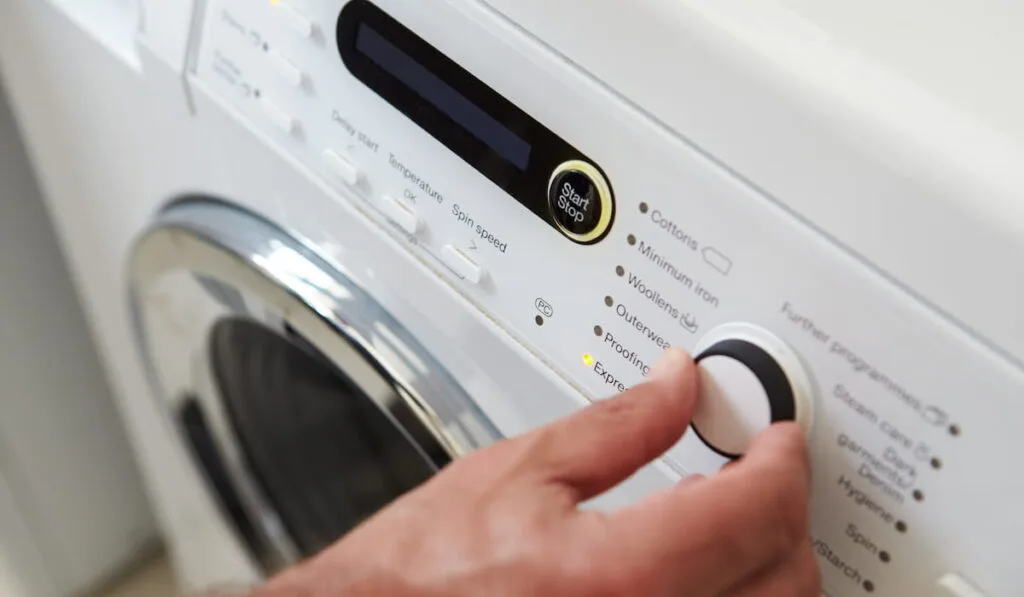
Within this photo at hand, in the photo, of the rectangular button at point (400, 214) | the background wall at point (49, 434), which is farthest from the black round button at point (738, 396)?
the background wall at point (49, 434)

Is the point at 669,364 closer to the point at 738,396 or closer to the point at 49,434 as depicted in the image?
the point at 738,396

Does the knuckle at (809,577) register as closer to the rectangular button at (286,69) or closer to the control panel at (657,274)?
the control panel at (657,274)

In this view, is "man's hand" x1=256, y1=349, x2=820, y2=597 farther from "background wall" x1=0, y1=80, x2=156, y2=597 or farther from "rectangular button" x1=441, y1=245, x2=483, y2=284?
"background wall" x1=0, y1=80, x2=156, y2=597

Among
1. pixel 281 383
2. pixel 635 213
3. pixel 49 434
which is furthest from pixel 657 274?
pixel 49 434

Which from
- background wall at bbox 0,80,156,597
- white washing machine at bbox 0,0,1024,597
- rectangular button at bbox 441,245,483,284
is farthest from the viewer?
background wall at bbox 0,80,156,597

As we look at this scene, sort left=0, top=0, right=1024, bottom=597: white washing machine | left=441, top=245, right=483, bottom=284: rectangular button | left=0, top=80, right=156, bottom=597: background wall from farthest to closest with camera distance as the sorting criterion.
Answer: left=0, top=80, right=156, bottom=597: background wall → left=441, top=245, right=483, bottom=284: rectangular button → left=0, top=0, right=1024, bottom=597: white washing machine

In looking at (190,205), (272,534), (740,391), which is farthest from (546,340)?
(272,534)

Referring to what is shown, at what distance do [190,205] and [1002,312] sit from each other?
42 centimetres

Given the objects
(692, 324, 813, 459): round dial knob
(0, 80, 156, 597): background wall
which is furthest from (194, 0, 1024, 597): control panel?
(0, 80, 156, 597): background wall

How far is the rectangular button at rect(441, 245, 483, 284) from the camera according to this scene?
36cm

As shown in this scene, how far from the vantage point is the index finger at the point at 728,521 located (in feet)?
0.86

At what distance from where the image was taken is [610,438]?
0.93 feet

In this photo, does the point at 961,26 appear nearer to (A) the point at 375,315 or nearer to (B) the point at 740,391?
(B) the point at 740,391

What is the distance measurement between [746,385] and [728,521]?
5cm
